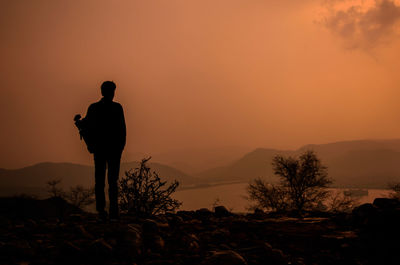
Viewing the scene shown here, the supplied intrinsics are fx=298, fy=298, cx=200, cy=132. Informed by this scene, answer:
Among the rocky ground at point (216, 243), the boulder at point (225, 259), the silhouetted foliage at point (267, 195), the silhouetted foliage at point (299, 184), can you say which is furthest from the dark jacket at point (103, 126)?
the silhouetted foliage at point (267, 195)

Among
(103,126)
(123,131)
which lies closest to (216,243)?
(123,131)

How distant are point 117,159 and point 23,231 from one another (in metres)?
2.42

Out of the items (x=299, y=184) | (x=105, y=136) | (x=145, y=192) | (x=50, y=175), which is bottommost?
(x=299, y=184)

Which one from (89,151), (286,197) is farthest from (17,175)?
(89,151)

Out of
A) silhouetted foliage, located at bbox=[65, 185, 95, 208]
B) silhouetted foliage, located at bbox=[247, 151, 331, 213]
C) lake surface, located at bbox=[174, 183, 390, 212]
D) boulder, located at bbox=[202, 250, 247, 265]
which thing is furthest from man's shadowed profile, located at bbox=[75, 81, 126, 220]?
silhouetted foliage, located at bbox=[65, 185, 95, 208]

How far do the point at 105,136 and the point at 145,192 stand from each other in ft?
13.5

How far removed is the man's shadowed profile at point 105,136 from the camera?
23.2 feet

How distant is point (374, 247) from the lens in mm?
4777

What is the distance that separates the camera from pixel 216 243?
512 cm

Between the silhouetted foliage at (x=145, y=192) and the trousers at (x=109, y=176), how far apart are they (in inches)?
128

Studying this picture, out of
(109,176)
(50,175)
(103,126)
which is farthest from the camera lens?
(50,175)

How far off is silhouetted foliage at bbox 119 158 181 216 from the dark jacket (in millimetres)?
3548

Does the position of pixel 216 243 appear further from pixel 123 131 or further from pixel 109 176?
pixel 123 131

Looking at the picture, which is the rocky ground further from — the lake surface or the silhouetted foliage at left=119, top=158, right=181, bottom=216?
the lake surface
